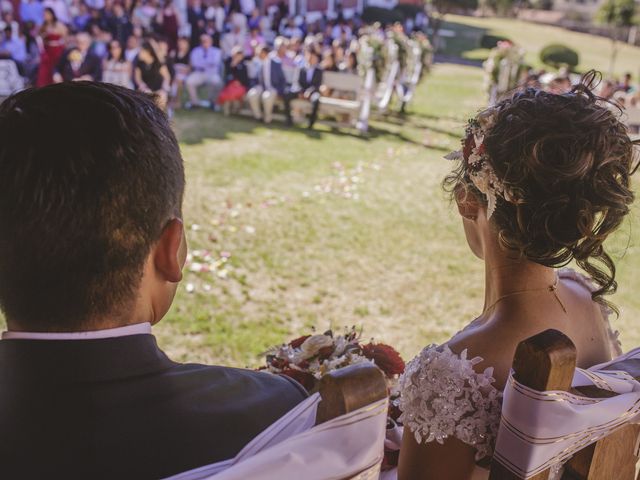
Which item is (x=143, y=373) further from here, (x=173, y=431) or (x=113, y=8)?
(x=113, y=8)

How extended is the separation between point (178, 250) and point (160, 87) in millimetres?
11729

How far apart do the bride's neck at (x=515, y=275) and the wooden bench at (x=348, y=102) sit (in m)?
11.1

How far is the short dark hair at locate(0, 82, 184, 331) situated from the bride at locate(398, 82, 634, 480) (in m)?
0.95

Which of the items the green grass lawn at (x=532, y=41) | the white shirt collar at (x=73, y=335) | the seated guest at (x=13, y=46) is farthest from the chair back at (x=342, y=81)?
the green grass lawn at (x=532, y=41)

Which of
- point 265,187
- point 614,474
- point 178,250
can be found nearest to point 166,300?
point 178,250

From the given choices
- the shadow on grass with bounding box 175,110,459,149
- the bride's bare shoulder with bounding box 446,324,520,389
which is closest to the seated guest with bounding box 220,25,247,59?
the shadow on grass with bounding box 175,110,459,149

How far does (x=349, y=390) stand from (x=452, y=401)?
2.36 feet

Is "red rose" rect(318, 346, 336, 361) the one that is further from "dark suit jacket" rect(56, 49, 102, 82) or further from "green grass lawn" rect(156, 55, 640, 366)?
"dark suit jacket" rect(56, 49, 102, 82)

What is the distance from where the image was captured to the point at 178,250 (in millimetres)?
1168

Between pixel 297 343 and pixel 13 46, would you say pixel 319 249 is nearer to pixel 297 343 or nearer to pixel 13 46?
pixel 297 343

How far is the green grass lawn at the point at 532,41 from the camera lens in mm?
34562

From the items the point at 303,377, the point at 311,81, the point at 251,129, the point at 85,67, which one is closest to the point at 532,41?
the point at 311,81

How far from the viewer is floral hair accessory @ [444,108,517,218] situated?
1769mm

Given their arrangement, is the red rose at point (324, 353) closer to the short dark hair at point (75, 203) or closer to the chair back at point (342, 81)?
the short dark hair at point (75, 203)
